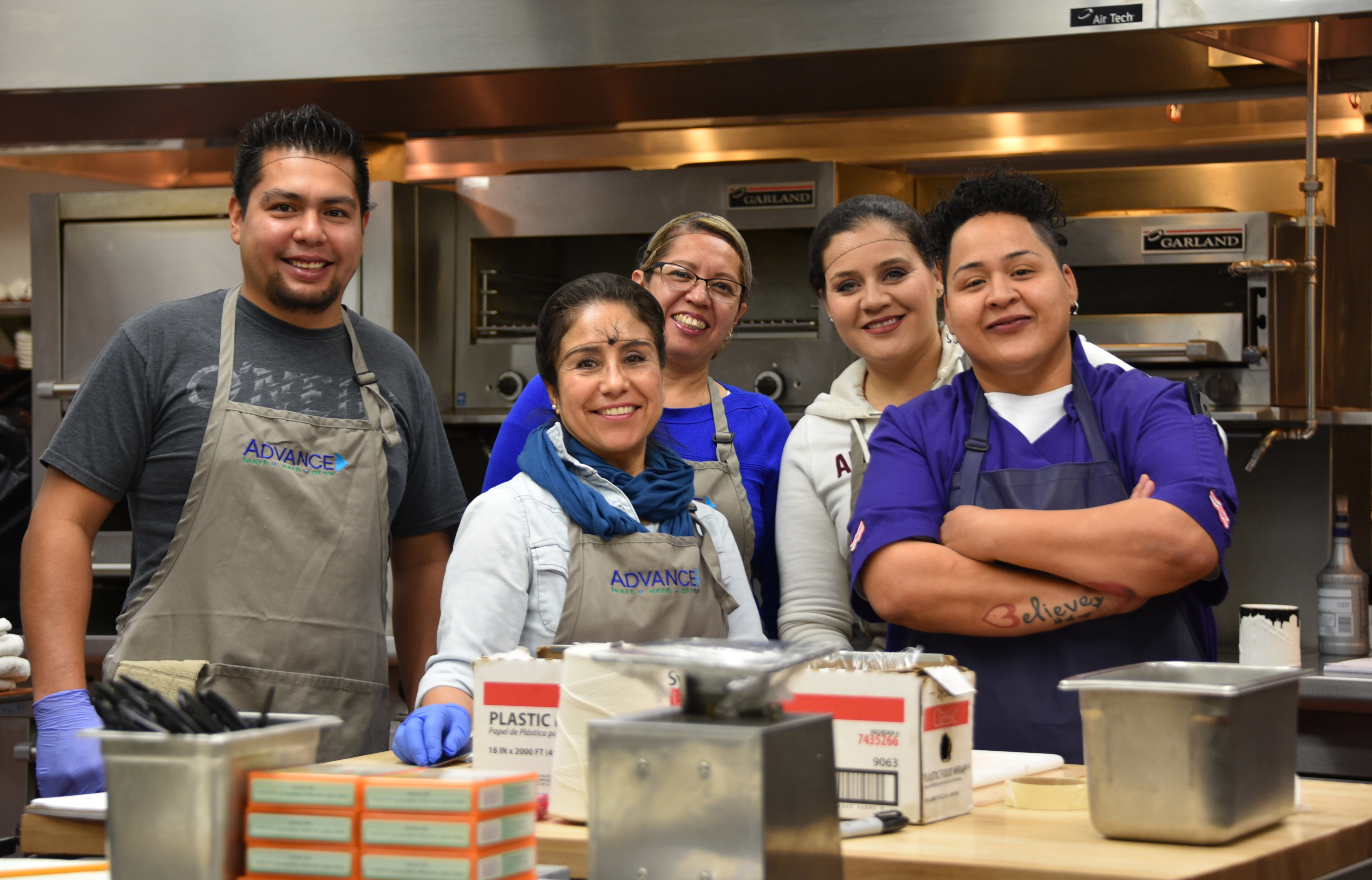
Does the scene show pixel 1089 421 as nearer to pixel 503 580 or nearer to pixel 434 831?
pixel 503 580

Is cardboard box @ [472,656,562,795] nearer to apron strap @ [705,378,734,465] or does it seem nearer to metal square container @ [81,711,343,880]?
metal square container @ [81,711,343,880]

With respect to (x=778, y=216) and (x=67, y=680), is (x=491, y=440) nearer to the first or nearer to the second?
(x=778, y=216)

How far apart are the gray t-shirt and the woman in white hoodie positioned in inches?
26.2

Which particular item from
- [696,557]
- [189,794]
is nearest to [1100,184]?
[696,557]

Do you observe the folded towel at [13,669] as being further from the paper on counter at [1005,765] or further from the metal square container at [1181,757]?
the metal square container at [1181,757]

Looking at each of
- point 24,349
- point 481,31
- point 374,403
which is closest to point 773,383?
point 481,31

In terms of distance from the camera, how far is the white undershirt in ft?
6.04

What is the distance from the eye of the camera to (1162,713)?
3.92ft

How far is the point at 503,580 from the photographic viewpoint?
66.3 inches

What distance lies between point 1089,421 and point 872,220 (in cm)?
57

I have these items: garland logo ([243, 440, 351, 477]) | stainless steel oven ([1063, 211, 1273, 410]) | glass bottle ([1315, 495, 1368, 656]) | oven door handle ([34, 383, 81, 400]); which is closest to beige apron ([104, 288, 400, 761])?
garland logo ([243, 440, 351, 477])

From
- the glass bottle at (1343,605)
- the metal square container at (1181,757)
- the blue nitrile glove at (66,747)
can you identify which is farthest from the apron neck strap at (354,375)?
the glass bottle at (1343,605)

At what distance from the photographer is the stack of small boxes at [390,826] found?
0.97 m

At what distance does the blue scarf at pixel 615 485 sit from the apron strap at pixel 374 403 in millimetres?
409
